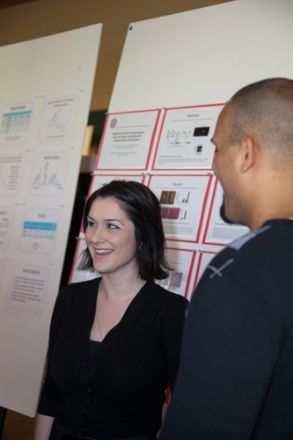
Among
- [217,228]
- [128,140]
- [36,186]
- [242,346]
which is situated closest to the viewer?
[242,346]

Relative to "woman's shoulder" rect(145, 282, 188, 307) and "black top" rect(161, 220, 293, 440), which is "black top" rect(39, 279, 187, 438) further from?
"black top" rect(161, 220, 293, 440)

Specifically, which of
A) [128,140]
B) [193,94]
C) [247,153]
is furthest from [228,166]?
[128,140]

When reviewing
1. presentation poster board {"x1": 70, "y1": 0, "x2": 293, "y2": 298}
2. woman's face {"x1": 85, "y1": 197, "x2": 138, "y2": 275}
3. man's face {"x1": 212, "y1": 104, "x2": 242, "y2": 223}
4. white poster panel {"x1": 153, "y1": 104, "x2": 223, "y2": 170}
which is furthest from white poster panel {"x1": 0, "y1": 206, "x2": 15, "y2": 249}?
man's face {"x1": 212, "y1": 104, "x2": 242, "y2": 223}

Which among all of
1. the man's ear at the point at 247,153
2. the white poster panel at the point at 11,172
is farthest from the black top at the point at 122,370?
the white poster panel at the point at 11,172

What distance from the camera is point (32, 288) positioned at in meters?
2.40

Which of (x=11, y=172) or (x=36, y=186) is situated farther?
(x=11, y=172)

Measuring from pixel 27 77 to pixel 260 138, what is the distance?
220 centimetres

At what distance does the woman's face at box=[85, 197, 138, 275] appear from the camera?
5.17 ft

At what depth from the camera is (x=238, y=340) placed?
2.36ft

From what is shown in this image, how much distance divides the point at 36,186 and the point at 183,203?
2.97ft

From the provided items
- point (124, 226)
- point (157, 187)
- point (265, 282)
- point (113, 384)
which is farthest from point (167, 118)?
point (265, 282)

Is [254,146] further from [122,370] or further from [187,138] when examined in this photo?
[187,138]

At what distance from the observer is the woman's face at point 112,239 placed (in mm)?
1576

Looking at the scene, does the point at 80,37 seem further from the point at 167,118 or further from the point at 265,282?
the point at 265,282
